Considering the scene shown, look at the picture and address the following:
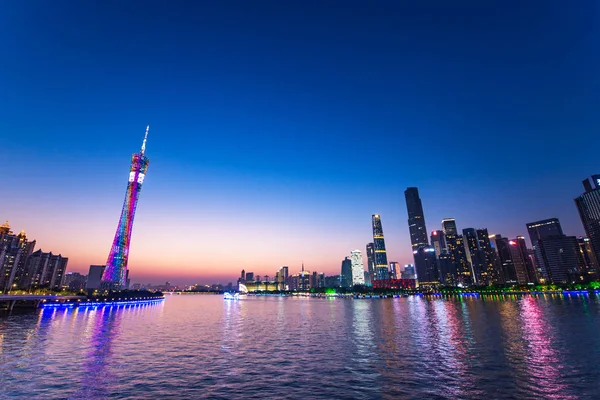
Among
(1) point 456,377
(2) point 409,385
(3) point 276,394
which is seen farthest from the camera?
(1) point 456,377

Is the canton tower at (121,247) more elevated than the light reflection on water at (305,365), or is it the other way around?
the canton tower at (121,247)

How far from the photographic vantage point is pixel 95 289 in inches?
7318

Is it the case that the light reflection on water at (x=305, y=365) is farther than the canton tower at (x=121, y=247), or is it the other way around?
the canton tower at (x=121, y=247)

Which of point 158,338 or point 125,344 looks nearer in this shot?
point 125,344

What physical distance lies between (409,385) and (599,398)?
13.4 meters

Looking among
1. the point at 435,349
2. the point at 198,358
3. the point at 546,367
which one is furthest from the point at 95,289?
the point at 546,367

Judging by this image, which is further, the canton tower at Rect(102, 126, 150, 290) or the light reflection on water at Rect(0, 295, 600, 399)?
the canton tower at Rect(102, 126, 150, 290)

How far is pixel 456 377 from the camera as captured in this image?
29.3 metres

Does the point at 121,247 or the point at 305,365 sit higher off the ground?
the point at 121,247

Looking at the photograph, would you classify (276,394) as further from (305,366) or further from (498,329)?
(498,329)

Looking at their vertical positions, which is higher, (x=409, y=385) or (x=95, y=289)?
(x=95, y=289)

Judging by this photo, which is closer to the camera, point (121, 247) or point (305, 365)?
point (305, 365)

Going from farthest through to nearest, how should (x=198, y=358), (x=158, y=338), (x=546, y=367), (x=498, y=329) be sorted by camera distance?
1. (x=498, y=329)
2. (x=158, y=338)
3. (x=198, y=358)
4. (x=546, y=367)

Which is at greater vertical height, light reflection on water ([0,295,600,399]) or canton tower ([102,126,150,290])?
canton tower ([102,126,150,290])
